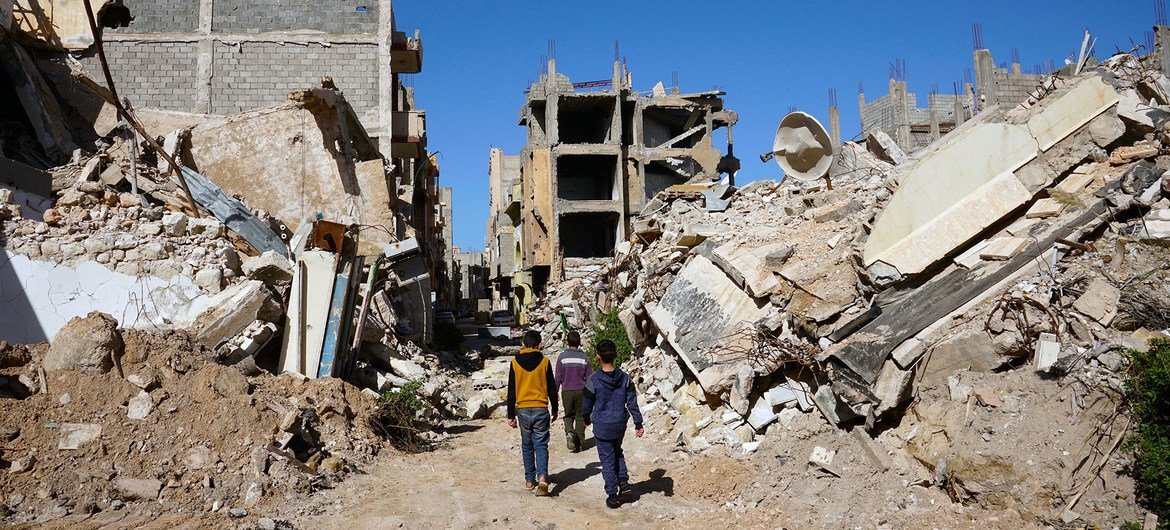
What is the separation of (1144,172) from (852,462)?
3.46 metres

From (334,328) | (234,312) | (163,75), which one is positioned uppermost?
(163,75)

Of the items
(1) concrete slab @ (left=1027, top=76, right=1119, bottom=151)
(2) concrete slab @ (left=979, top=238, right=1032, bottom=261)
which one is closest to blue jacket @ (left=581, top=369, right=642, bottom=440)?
(2) concrete slab @ (left=979, top=238, right=1032, bottom=261)

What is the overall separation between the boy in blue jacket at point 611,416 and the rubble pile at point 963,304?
1.35 meters

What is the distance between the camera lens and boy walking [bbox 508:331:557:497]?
6.01 metres

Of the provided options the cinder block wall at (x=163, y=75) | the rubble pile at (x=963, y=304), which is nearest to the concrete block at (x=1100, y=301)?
the rubble pile at (x=963, y=304)

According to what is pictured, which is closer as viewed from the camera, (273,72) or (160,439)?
(160,439)

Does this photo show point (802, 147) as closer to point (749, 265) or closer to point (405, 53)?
point (749, 265)

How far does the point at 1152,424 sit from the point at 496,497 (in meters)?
4.56

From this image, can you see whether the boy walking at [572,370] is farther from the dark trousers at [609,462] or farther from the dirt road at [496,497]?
the dark trousers at [609,462]

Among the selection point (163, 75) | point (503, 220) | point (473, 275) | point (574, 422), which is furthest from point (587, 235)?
point (473, 275)

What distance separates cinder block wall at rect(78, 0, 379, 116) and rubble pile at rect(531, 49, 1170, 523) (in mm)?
11777

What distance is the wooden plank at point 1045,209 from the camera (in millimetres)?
6525

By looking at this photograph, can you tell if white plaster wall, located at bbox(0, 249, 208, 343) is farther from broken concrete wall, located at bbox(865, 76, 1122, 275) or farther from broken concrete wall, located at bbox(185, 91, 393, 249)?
broken concrete wall, located at bbox(865, 76, 1122, 275)

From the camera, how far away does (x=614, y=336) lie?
1222 centimetres
